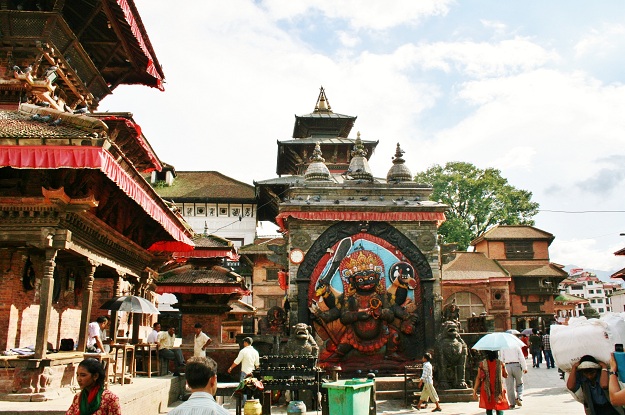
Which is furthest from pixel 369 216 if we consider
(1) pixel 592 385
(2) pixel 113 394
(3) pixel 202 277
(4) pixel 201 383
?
(4) pixel 201 383

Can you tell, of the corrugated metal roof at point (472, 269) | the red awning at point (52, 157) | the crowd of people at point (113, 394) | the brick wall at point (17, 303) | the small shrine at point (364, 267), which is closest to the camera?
the crowd of people at point (113, 394)

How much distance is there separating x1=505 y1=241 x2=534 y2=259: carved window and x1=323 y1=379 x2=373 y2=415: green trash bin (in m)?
34.1

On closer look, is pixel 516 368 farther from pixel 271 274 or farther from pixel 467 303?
pixel 467 303

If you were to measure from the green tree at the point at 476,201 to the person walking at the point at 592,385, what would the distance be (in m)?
41.3

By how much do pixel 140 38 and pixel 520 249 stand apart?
33.9m

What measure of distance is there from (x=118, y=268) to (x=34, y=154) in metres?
5.47

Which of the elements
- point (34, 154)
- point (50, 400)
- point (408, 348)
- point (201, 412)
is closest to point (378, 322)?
point (408, 348)

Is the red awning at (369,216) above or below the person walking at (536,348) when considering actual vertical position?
above

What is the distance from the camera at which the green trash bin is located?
9617 mm

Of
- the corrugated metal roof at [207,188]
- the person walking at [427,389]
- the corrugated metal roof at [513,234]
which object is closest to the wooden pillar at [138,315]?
the person walking at [427,389]

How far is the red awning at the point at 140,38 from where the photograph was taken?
14558 mm

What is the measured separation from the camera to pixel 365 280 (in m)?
16.7

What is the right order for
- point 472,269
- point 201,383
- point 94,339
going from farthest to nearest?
point 472,269 → point 94,339 → point 201,383

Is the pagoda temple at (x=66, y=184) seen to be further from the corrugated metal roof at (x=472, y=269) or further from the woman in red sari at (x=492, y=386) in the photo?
the corrugated metal roof at (x=472, y=269)
